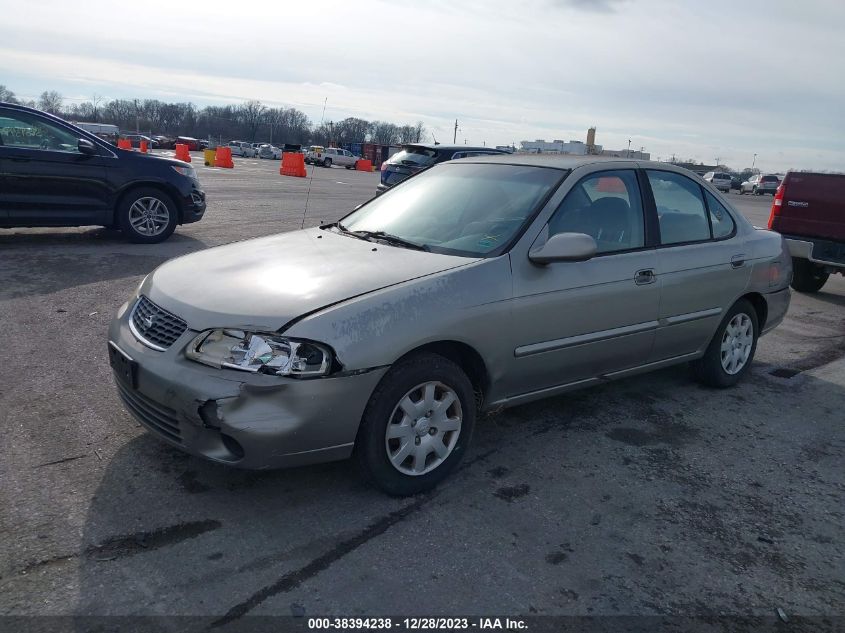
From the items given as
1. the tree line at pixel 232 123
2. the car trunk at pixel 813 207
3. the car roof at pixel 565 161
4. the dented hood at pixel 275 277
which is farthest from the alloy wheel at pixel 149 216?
the tree line at pixel 232 123

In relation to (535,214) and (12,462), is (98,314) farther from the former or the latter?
(535,214)

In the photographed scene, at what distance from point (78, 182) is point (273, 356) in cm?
679

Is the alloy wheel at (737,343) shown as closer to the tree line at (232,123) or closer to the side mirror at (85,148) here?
the side mirror at (85,148)

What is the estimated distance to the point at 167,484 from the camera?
3.47 metres

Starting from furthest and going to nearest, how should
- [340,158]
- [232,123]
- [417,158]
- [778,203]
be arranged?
[232,123], [340,158], [417,158], [778,203]

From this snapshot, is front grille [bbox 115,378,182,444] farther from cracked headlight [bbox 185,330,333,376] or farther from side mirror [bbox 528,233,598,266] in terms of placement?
side mirror [bbox 528,233,598,266]

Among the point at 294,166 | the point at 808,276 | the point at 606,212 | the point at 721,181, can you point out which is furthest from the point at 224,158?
the point at 721,181

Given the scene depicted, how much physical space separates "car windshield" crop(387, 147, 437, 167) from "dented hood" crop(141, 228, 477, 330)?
34.2 feet

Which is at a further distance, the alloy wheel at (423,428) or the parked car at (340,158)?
the parked car at (340,158)

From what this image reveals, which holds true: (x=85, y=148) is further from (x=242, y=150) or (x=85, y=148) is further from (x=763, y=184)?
(x=242, y=150)

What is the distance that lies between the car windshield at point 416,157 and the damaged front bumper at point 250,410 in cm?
1143

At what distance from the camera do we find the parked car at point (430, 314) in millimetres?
3139

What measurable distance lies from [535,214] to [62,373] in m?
3.24

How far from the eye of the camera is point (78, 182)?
8672 mm
